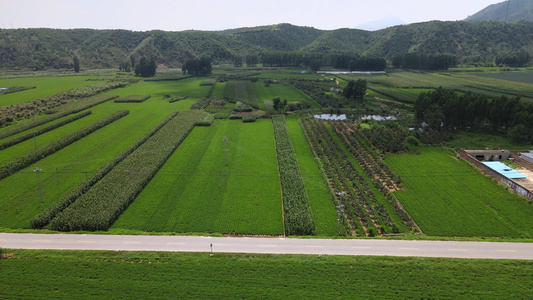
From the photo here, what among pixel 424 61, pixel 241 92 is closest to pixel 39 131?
pixel 241 92

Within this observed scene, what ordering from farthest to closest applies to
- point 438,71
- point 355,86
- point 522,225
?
point 438,71
point 355,86
point 522,225

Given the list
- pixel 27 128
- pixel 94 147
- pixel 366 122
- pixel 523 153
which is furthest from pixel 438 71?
pixel 27 128

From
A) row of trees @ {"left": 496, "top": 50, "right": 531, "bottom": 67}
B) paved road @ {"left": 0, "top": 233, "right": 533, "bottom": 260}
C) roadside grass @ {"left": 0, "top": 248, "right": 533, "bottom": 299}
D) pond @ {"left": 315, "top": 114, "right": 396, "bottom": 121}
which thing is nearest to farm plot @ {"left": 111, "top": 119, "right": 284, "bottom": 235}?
paved road @ {"left": 0, "top": 233, "right": 533, "bottom": 260}

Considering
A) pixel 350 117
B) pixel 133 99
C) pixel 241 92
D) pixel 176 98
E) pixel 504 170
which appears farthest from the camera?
pixel 241 92

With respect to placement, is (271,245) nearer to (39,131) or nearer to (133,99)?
(39,131)

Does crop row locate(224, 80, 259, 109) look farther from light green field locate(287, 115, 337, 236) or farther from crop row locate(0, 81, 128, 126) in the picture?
crop row locate(0, 81, 128, 126)

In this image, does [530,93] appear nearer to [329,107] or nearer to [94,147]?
[329,107]
